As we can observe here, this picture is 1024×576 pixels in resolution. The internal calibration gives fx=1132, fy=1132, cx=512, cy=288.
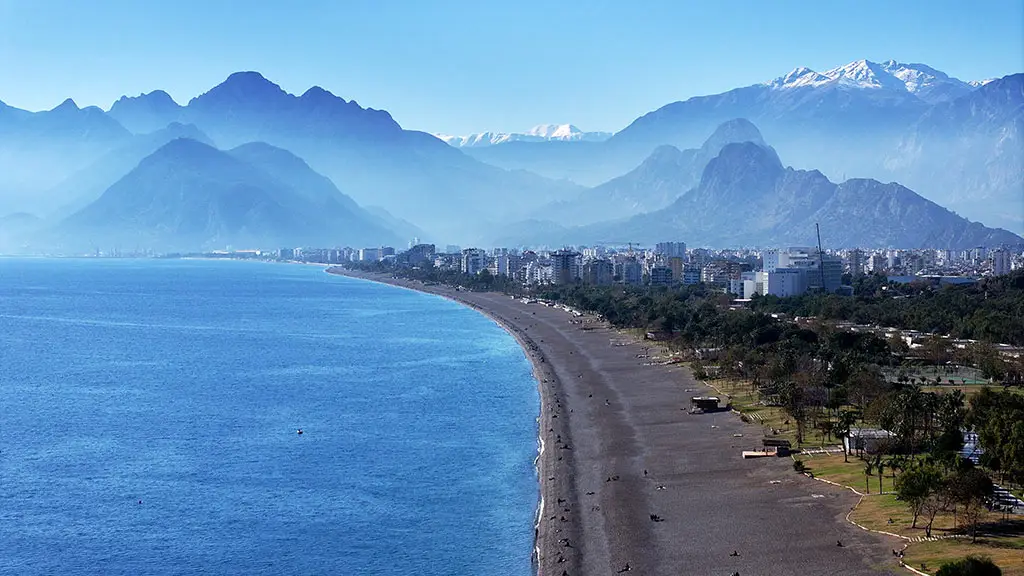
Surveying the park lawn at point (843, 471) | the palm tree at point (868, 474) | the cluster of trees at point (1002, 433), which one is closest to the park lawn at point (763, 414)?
the park lawn at point (843, 471)

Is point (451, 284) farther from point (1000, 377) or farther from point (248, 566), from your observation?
point (248, 566)

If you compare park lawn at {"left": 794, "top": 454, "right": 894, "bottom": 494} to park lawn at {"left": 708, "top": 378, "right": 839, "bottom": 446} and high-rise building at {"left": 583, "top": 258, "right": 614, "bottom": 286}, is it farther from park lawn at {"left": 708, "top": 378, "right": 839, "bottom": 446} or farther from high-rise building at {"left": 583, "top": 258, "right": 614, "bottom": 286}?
high-rise building at {"left": 583, "top": 258, "right": 614, "bottom": 286}

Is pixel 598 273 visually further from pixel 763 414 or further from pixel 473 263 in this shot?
pixel 763 414

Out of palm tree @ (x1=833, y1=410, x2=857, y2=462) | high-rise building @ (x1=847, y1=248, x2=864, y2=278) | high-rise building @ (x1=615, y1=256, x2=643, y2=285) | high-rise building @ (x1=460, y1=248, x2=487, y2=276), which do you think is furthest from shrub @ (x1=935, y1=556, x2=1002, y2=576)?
high-rise building @ (x1=460, y1=248, x2=487, y2=276)

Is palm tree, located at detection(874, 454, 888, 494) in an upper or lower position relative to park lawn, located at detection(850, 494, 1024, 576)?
upper

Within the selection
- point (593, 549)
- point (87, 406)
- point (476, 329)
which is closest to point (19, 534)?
point (593, 549)
